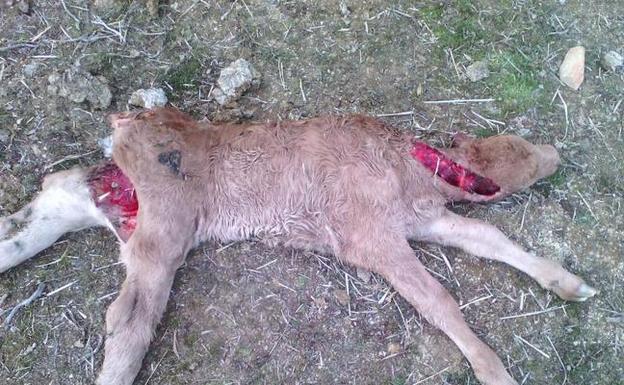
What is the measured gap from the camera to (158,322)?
12.5 ft

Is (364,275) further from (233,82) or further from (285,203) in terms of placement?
(233,82)

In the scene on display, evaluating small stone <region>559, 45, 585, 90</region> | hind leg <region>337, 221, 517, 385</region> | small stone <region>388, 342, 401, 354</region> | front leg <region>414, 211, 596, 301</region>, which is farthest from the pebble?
small stone <region>559, 45, 585, 90</region>

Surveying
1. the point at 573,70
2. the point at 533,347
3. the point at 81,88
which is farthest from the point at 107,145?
the point at 573,70

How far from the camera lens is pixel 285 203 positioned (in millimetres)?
3996

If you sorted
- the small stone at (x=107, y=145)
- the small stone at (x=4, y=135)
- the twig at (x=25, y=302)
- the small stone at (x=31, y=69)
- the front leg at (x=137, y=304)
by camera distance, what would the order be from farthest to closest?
the small stone at (x=31, y=69)
the small stone at (x=4, y=135)
the small stone at (x=107, y=145)
the twig at (x=25, y=302)
the front leg at (x=137, y=304)

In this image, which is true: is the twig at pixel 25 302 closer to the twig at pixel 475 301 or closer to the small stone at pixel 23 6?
the small stone at pixel 23 6

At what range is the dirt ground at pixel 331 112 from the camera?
395 cm

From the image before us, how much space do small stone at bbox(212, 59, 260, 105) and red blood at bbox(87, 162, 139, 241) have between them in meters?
0.92

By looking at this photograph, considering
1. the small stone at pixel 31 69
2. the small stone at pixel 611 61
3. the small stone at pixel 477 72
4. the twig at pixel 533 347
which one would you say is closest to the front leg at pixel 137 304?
the small stone at pixel 31 69

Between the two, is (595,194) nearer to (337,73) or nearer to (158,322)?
(337,73)

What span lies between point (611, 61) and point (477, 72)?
1.04 metres

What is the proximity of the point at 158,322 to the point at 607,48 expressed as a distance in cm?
385

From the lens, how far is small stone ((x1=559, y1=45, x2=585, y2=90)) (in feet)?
15.6

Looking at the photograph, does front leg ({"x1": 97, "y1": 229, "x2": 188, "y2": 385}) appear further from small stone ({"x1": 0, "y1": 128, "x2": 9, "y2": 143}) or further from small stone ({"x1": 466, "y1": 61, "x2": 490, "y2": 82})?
small stone ({"x1": 466, "y1": 61, "x2": 490, "y2": 82})
